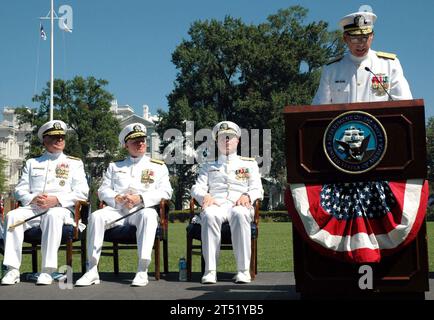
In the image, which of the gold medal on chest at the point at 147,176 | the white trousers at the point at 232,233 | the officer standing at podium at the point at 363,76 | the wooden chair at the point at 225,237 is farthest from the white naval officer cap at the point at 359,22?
the gold medal on chest at the point at 147,176

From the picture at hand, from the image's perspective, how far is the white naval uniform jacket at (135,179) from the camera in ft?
23.1

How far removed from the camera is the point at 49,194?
7027 mm

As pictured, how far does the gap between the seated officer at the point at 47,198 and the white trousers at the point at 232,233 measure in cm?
147

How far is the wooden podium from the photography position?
4391 millimetres

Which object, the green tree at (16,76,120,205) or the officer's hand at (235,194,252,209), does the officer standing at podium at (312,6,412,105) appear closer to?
the officer's hand at (235,194,252,209)

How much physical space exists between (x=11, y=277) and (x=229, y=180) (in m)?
2.49

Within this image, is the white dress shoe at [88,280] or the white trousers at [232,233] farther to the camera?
the white trousers at [232,233]

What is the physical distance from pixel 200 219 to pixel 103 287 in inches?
50.2

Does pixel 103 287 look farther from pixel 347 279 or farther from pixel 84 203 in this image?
pixel 347 279

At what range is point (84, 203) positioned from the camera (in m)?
7.06

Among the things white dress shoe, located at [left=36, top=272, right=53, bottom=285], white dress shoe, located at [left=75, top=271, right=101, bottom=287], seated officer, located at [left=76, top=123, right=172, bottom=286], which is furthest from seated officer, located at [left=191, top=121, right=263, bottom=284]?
white dress shoe, located at [left=36, top=272, right=53, bottom=285]

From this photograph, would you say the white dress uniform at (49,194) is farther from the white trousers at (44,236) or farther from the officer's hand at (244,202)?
the officer's hand at (244,202)
